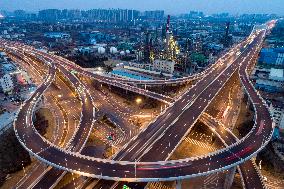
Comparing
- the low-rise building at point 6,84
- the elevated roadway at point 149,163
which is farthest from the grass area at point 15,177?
the low-rise building at point 6,84

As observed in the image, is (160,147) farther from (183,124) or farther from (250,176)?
(250,176)

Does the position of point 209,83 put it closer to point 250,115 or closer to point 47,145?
point 250,115

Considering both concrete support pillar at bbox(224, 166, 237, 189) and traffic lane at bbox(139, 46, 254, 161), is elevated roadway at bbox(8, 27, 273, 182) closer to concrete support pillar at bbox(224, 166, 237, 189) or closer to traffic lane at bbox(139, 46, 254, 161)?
traffic lane at bbox(139, 46, 254, 161)

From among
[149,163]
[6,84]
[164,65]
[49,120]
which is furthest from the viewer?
[164,65]

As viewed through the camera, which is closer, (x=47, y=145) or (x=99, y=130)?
(x=47, y=145)

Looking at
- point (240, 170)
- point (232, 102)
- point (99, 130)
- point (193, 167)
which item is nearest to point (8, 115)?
point (99, 130)

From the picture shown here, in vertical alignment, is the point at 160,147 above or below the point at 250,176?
above

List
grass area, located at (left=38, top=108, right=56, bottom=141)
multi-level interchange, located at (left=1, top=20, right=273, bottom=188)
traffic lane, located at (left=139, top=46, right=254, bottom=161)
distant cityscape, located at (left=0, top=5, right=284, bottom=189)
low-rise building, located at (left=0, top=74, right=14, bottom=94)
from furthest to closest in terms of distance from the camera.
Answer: low-rise building, located at (left=0, top=74, right=14, bottom=94) < grass area, located at (left=38, top=108, right=56, bottom=141) < traffic lane, located at (left=139, top=46, right=254, bottom=161) < distant cityscape, located at (left=0, top=5, right=284, bottom=189) < multi-level interchange, located at (left=1, top=20, right=273, bottom=188)

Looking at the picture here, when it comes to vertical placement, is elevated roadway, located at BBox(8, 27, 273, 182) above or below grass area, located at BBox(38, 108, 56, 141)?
above

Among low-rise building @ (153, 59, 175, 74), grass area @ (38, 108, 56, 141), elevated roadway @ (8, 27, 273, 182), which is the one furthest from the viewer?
low-rise building @ (153, 59, 175, 74)

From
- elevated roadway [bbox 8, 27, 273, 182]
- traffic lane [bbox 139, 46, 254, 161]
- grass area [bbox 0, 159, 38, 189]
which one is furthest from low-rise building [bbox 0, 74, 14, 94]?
traffic lane [bbox 139, 46, 254, 161]

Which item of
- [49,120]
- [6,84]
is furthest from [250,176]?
[6,84]
